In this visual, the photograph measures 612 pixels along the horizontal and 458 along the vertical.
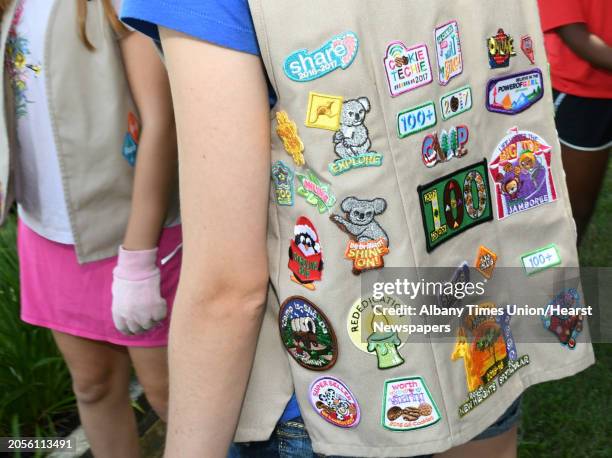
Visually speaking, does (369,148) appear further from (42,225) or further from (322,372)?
(42,225)

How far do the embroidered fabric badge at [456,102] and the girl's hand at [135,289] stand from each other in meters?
1.07

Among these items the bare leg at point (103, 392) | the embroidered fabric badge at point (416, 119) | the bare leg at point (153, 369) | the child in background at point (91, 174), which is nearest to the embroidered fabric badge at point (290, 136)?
the embroidered fabric badge at point (416, 119)

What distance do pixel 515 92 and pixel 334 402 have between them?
1.89 feet

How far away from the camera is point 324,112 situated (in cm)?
120

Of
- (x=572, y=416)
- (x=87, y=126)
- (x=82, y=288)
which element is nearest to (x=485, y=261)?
(x=87, y=126)

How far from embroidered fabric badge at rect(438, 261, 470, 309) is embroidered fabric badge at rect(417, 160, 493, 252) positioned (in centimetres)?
6

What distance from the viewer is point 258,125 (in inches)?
46.9

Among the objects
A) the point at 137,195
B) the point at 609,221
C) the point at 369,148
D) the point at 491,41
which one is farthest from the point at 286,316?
the point at 609,221

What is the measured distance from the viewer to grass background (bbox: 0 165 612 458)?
10.4 ft

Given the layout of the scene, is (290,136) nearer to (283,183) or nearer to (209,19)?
(283,183)

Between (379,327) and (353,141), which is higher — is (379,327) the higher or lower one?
the lower one

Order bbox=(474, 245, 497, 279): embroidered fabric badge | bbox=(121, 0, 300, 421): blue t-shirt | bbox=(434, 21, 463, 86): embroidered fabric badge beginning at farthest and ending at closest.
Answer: bbox=(474, 245, 497, 279): embroidered fabric badge → bbox=(434, 21, 463, 86): embroidered fabric badge → bbox=(121, 0, 300, 421): blue t-shirt

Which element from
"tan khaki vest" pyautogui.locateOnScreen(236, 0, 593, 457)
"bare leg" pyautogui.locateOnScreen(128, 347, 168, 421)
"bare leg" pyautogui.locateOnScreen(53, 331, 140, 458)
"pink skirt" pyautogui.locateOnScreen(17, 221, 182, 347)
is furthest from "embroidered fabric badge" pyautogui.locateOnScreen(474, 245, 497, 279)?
"bare leg" pyautogui.locateOnScreen(53, 331, 140, 458)

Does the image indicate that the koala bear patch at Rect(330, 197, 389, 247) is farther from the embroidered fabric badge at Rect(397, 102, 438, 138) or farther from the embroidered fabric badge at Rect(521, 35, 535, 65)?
the embroidered fabric badge at Rect(521, 35, 535, 65)
